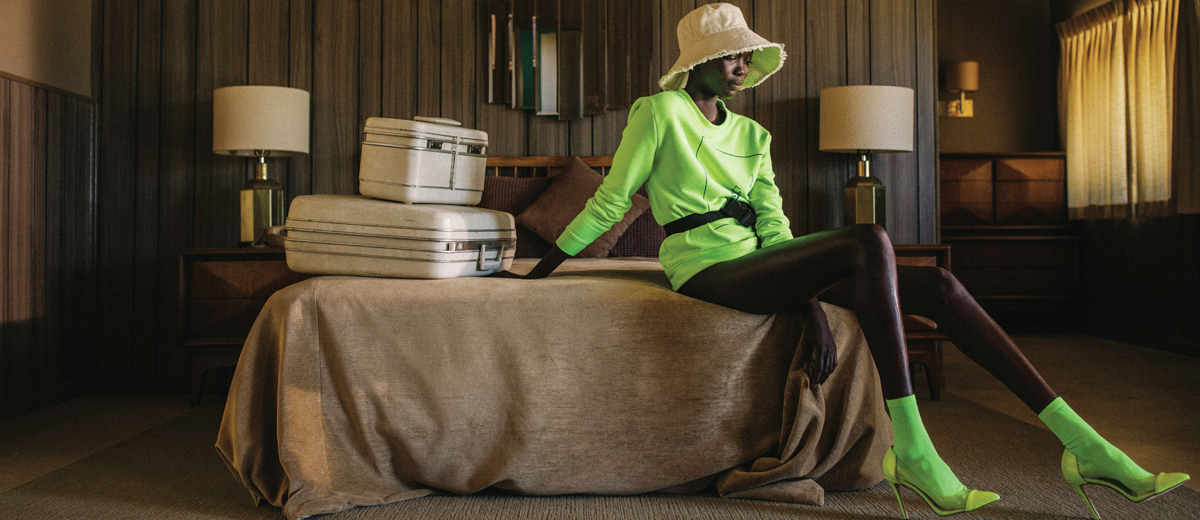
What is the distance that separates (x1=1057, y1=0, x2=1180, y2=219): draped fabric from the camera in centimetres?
470

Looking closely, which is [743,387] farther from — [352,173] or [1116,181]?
[1116,181]

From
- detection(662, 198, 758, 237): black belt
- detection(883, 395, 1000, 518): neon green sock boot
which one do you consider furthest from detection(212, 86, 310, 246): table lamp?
detection(883, 395, 1000, 518): neon green sock boot

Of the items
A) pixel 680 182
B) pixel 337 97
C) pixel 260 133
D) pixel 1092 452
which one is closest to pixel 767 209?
pixel 680 182

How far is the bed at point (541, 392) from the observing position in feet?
6.13

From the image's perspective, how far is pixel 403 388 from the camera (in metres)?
1.88

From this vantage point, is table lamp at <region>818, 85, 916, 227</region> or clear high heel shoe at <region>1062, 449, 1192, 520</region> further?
table lamp at <region>818, 85, 916, 227</region>

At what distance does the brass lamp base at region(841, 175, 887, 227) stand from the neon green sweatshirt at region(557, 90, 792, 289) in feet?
5.32

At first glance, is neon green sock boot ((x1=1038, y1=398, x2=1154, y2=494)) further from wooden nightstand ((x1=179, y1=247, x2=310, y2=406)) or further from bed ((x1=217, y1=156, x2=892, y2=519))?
wooden nightstand ((x1=179, y1=247, x2=310, y2=406))

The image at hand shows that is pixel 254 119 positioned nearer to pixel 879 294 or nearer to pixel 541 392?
pixel 541 392

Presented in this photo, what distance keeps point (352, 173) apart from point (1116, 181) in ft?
16.9

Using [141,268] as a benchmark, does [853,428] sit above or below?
below

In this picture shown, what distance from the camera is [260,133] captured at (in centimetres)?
337

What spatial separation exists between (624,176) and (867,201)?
195 centimetres

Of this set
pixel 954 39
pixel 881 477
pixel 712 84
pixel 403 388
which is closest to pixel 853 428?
pixel 881 477
